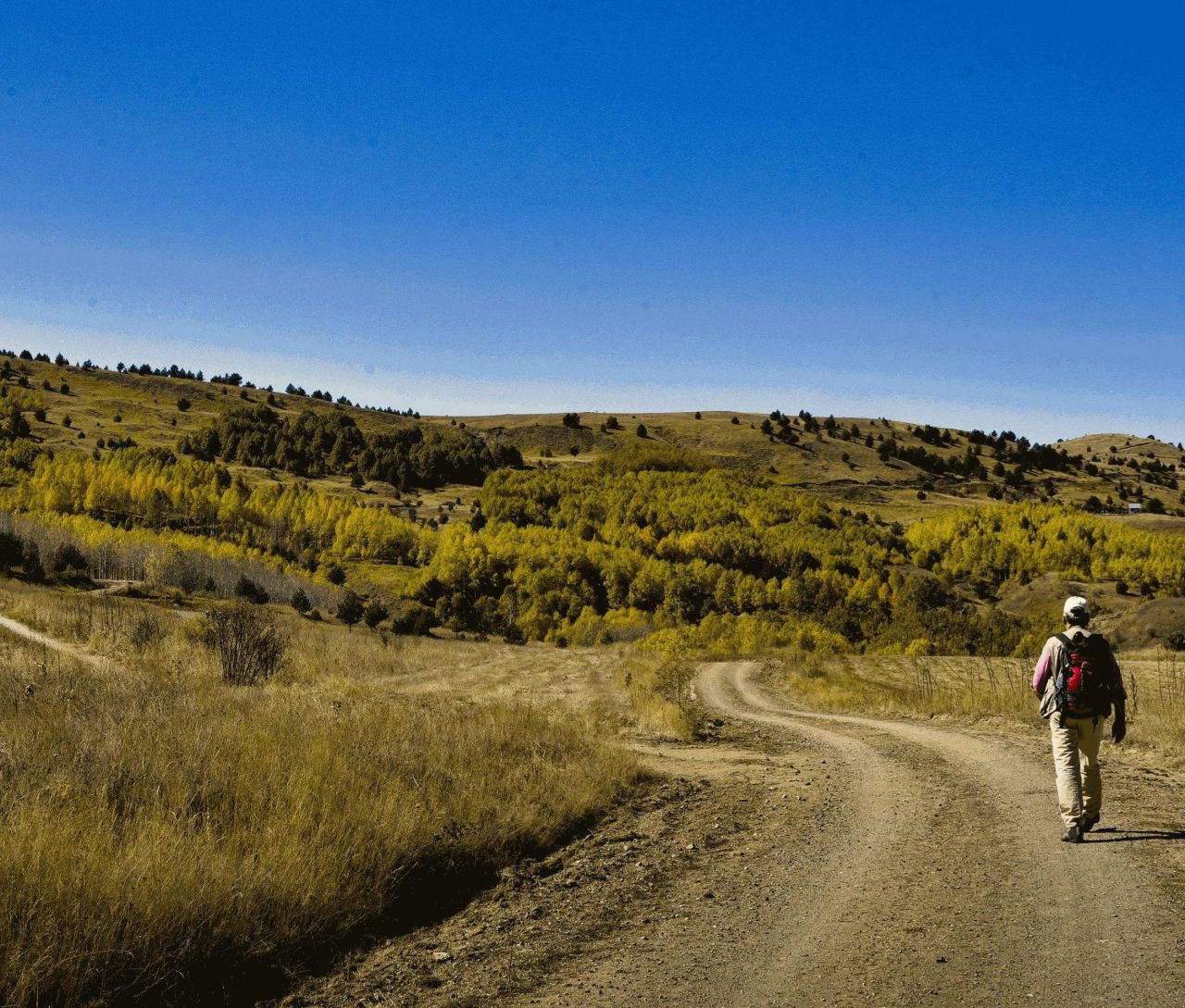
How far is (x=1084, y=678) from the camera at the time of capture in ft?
24.3

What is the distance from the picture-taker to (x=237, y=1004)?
486cm

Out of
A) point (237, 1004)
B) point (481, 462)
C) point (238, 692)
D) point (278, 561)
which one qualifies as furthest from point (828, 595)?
point (237, 1004)

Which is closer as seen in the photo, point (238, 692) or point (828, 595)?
point (238, 692)

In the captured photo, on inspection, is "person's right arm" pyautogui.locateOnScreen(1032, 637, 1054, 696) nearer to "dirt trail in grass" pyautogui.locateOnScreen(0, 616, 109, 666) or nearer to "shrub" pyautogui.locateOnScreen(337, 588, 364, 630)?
"dirt trail in grass" pyautogui.locateOnScreen(0, 616, 109, 666)

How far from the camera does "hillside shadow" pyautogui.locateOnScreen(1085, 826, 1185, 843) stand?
7.32 meters

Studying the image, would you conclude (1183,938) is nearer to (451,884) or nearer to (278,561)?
(451,884)

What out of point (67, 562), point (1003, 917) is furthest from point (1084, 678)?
point (67, 562)

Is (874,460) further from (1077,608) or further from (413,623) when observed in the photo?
(1077,608)

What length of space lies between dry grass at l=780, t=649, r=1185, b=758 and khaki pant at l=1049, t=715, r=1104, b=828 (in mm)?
5022

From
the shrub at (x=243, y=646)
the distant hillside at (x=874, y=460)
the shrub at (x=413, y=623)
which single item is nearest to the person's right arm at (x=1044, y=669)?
the shrub at (x=243, y=646)

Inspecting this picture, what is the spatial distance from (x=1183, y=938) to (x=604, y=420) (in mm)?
189443

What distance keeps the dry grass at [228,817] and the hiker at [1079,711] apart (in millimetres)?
4480

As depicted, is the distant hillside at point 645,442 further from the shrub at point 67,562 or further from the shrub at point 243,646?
the shrub at point 243,646

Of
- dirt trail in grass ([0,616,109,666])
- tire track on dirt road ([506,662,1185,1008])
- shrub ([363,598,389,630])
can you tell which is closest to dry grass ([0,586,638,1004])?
tire track on dirt road ([506,662,1185,1008])
